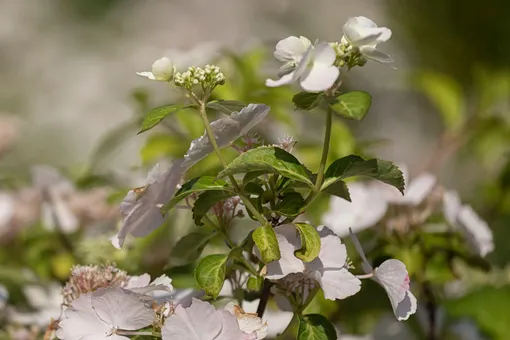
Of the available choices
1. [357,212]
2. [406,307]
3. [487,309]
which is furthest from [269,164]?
[487,309]

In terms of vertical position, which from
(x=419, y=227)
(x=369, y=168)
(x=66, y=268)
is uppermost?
(x=369, y=168)

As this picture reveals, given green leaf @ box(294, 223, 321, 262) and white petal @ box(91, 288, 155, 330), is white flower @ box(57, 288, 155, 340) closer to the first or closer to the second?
white petal @ box(91, 288, 155, 330)

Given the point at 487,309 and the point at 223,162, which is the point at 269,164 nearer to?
the point at 223,162

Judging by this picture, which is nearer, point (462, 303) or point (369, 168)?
point (369, 168)

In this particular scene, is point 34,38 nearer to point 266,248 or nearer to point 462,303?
point 462,303

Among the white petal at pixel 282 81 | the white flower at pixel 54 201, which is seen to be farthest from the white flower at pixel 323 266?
the white flower at pixel 54 201

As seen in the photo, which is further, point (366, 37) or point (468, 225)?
point (468, 225)

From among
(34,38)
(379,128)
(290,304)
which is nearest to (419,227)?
(290,304)
